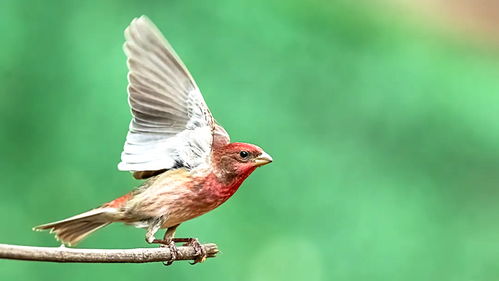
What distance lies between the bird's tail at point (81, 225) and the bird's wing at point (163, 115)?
33cm

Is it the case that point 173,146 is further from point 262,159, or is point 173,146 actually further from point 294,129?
point 294,129

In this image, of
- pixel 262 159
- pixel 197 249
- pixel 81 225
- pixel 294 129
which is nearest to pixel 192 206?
pixel 197 249

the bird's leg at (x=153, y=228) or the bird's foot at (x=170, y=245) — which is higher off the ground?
the bird's leg at (x=153, y=228)

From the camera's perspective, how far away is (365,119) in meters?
3.96

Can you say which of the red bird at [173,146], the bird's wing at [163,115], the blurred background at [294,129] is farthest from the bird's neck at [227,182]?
the blurred background at [294,129]

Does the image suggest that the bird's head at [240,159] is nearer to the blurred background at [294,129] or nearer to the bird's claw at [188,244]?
the bird's claw at [188,244]

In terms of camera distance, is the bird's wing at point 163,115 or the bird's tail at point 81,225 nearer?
the bird's wing at point 163,115

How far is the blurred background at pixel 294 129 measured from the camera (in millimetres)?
3441

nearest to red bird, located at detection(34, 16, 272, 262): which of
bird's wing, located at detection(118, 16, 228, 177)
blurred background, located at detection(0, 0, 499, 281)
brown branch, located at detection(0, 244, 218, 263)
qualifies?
bird's wing, located at detection(118, 16, 228, 177)

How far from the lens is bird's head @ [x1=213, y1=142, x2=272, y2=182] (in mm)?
1860

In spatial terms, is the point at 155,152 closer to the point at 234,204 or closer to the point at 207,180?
the point at 207,180

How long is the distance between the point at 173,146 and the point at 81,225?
451 mm

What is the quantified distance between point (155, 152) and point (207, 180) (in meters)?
0.13

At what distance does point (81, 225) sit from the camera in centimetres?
226
